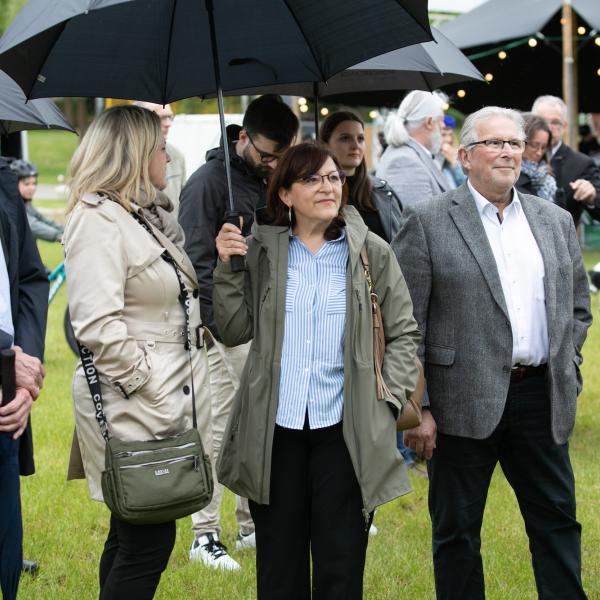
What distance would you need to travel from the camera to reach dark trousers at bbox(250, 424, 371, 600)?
380cm

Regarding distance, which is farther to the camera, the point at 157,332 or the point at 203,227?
the point at 203,227

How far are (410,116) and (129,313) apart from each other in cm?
360

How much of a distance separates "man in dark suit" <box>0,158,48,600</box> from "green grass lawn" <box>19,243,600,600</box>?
959mm

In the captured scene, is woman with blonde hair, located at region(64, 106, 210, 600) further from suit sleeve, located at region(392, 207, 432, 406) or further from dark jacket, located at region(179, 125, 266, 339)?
dark jacket, located at region(179, 125, 266, 339)

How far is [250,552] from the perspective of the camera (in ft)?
18.4

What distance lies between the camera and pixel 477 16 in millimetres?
12453

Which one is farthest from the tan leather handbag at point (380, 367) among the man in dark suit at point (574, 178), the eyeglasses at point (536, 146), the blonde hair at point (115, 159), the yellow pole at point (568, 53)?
the yellow pole at point (568, 53)

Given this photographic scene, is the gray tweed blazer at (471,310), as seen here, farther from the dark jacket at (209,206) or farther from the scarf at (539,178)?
the scarf at (539,178)

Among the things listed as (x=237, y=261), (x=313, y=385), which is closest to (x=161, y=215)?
(x=237, y=261)

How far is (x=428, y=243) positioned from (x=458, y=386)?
0.58 meters

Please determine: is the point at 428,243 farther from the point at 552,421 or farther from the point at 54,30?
the point at 54,30

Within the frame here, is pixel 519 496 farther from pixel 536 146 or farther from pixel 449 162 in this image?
pixel 449 162

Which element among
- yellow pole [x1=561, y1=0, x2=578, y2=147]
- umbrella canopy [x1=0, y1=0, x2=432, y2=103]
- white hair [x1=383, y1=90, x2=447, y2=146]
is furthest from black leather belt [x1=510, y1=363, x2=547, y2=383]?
yellow pole [x1=561, y1=0, x2=578, y2=147]

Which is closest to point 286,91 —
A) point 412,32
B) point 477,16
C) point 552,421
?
point 412,32
